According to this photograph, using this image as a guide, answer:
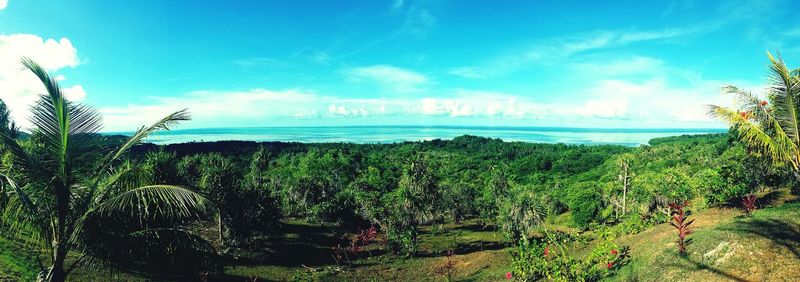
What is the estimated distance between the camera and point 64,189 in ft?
23.4

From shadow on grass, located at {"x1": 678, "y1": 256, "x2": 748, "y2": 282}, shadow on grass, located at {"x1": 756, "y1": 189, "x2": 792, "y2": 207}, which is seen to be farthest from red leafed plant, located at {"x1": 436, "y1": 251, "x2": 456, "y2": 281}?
shadow on grass, located at {"x1": 756, "y1": 189, "x2": 792, "y2": 207}

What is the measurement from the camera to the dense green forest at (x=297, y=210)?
7.16 metres

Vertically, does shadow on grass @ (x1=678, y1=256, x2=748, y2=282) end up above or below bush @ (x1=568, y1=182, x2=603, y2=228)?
above

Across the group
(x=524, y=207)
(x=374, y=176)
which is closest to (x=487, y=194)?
(x=374, y=176)

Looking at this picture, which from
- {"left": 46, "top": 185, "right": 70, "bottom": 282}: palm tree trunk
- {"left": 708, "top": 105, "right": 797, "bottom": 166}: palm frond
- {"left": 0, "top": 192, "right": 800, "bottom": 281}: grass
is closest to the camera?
{"left": 46, "top": 185, "right": 70, "bottom": 282}: palm tree trunk

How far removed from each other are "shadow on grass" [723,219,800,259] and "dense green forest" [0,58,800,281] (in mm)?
1180

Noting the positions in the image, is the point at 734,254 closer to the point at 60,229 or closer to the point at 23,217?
the point at 60,229

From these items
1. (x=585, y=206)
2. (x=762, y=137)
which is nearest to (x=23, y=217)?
(x=762, y=137)

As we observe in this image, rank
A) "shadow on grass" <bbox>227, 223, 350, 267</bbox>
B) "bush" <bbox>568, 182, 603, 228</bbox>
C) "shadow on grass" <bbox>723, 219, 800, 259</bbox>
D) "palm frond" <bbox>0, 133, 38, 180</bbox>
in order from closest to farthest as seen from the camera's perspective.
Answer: "palm frond" <bbox>0, 133, 38, 180</bbox>
"shadow on grass" <bbox>723, 219, 800, 259</bbox>
"shadow on grass" <bbox>227, 223, 350, 267</bbox>
"bush" <bbox>568, 182, 603, 228</bbox>

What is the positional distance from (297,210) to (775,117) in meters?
54.4

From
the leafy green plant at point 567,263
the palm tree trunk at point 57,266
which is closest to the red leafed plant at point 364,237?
the leafy green plant at point 567,263

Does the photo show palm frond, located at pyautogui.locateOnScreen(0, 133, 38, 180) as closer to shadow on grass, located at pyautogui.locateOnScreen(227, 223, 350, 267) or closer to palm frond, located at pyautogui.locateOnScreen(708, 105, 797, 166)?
palm frond, located at pyautogui.locateOnScreen(708, 105, 797, 166)

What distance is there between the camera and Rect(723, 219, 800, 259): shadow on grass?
8.83 metres

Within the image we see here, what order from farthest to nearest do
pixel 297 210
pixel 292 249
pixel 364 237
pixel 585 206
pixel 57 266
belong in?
pixel 585 206
pixel 297 210
pixel 292 249
pixel 364 237
pixel 57 266
